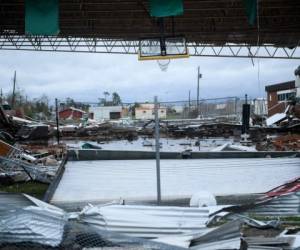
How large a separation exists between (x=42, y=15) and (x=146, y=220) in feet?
25.5

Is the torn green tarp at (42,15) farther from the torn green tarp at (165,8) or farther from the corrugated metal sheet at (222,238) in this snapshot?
the corrugated metal sheet at (222,238)

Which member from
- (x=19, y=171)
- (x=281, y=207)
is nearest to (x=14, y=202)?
(x=281, y=207)

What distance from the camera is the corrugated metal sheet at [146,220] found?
18.5 ft

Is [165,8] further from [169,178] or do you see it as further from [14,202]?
[14,202]

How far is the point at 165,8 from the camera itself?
11.7m

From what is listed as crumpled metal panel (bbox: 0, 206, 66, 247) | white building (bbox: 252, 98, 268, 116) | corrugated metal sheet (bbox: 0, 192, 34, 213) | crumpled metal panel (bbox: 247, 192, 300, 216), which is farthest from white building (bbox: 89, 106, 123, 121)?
crumpled metal panel (bbox: 0, 206, 66, 247)

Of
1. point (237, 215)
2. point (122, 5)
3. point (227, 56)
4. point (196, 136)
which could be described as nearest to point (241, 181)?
point (237, 215)

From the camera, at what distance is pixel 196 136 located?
2780 cm

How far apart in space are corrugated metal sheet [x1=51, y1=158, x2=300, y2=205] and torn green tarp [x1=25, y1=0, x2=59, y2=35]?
10.9 feet

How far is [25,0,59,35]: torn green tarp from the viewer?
12086 mm

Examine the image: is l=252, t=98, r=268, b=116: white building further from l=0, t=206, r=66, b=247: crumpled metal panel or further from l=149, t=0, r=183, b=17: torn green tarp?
l=0, t=206, r=66, b=247: crumpled metal panel

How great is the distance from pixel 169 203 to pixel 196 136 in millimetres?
20043

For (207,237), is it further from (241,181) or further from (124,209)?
(241,181)

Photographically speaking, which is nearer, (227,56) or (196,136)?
(196,136)
